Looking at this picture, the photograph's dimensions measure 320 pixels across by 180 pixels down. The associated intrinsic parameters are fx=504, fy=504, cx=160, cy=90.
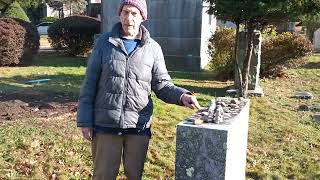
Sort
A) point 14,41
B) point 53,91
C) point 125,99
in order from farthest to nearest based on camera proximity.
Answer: point 14,41, point 53,91, point 125,99

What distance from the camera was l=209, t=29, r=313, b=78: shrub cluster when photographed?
1301cm

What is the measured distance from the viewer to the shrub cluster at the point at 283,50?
1311 cm

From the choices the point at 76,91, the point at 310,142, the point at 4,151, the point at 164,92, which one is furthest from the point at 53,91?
the point at 164,92

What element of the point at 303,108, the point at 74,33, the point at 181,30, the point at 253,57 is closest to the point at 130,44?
the point at 303,108

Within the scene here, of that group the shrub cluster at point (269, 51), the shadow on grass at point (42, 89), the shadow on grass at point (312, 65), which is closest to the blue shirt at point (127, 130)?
the shadow on grass at point (42, 89)

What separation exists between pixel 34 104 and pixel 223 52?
21.4ft

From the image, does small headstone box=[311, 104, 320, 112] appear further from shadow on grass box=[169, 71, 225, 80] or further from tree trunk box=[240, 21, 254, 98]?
shadow on grass box=[169, 71, 225, 80]

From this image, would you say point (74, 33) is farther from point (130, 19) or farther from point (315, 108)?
point (130, 19)

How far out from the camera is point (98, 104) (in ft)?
12.3

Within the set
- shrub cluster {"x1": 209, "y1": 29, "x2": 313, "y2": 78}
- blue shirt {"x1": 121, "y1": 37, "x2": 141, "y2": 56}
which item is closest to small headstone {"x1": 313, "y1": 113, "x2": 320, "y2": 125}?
shrub cluster {"x1": 209, "y1": 29, "x2": 313, "y2": 78}

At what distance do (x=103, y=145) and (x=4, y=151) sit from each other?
2268mm

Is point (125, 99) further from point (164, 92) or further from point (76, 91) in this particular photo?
point (76, 91)

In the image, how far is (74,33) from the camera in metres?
17.6

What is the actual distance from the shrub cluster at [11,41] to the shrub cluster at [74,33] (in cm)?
350
